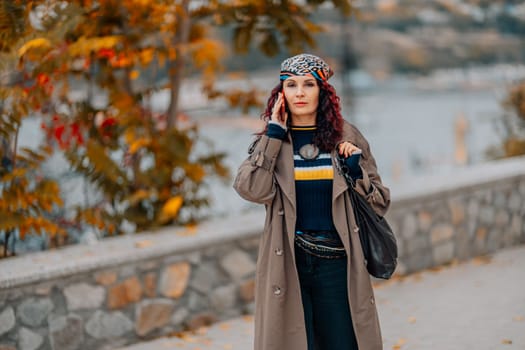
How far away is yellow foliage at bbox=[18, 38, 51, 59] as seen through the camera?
4496 mm

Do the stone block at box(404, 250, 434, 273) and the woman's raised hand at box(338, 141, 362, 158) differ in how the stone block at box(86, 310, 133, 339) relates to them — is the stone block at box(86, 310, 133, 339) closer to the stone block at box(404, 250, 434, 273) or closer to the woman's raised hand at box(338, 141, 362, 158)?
the woman's raised hand at box(338, 141, 362, 158)

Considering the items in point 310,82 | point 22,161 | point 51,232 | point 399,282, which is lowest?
point 399,282

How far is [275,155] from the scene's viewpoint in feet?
10.5

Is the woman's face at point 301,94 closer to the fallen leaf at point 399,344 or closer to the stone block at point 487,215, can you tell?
the fallen leaf at point 399,344

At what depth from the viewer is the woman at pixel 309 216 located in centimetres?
319

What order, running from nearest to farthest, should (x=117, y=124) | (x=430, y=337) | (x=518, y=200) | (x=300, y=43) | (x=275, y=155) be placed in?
(x=275, y=155) < (x=430, y=337) < (x=117, y=124) < (x=300, y=43) < (x=518, y=200)

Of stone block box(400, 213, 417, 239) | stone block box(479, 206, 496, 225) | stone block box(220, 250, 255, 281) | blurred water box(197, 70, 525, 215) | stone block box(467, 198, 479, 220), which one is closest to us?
stone block box(220, 250, 255, 281)

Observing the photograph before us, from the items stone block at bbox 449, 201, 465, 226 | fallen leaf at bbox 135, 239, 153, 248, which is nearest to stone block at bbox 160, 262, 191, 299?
fallen leaf at bbox 135, 239, 153, 248

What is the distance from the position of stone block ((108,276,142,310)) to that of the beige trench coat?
1778mm

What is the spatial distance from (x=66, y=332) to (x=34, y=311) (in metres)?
0.26

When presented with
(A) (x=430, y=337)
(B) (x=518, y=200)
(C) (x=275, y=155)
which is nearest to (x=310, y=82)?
(C) (x=275, y=155)

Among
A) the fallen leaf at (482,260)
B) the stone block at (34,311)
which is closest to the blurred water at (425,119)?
the fallen leaf at (482,260)

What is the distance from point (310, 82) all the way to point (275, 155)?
357 mm

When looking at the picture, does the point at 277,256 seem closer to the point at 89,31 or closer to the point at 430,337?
the point at 430,337
